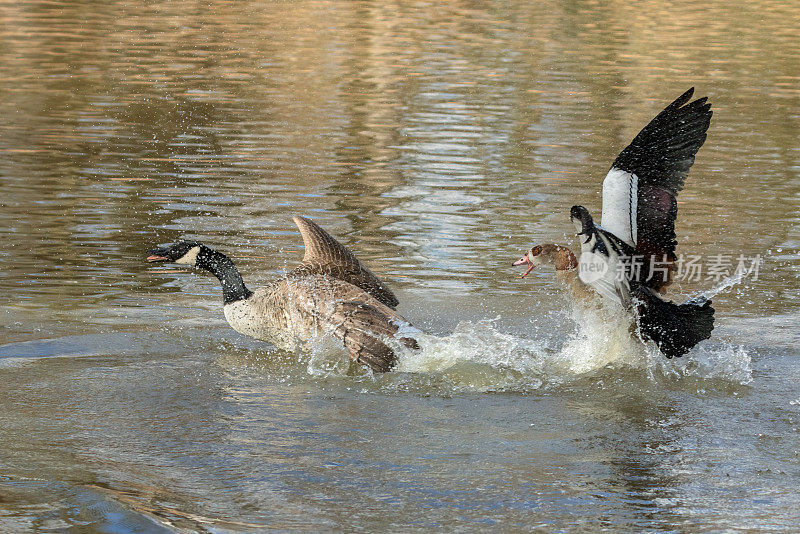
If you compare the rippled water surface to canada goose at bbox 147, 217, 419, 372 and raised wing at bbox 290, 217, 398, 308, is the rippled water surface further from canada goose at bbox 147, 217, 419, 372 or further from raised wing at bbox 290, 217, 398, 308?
raised wing at bbox 290, 217, 398, 308

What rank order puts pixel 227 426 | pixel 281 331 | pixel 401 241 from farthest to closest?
pixel 401 241 → pixel 281 331 → pixel 227 426

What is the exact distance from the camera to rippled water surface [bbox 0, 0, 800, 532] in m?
5.78

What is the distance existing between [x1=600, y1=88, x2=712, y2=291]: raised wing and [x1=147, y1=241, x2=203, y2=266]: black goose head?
135 inches

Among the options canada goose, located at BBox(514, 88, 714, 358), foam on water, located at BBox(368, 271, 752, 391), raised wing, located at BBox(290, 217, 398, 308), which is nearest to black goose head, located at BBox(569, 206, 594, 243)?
canada goose, located at BBox(514, 88, 714, 358)

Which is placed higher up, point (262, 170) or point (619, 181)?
point (619, 181)

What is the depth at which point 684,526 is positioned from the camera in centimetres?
539

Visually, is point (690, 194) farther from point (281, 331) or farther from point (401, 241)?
point (281, 331)

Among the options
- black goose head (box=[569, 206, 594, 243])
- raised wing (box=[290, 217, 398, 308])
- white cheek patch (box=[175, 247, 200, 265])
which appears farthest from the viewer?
white cheek patch (box=[175, 247, 200, 265])

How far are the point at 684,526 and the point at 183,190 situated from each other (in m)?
9.81

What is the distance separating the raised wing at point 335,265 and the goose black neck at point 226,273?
0.42 metres

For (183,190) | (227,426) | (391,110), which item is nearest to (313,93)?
(391,110)

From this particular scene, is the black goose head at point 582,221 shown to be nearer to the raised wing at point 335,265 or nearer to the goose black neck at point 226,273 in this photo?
the raised wing at point 335,265

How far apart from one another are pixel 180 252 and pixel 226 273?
0.54m

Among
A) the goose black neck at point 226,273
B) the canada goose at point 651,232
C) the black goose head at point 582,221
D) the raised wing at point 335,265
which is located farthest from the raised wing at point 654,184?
the goose black neck at point 226,273
